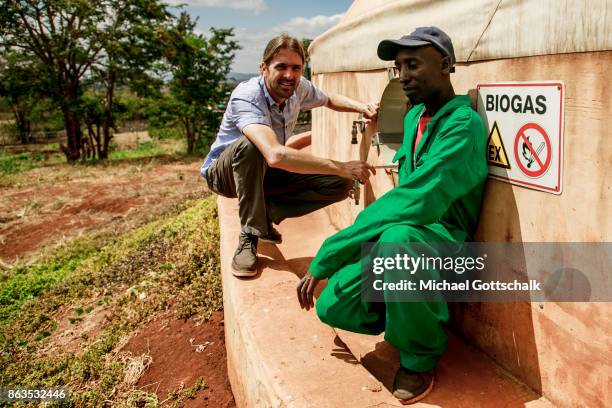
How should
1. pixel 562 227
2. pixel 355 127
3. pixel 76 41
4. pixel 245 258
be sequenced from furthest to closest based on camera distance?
1. pixel 76 41
2. pixel 355 127
3. pixel 245 258
4. pixel 562 227

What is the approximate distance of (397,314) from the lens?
1868mm

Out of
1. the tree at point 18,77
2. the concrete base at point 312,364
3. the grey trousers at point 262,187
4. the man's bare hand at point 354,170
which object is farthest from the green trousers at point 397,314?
the tree at point 18,77

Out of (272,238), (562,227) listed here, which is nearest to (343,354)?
(562,227)

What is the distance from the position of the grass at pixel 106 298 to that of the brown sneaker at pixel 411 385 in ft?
5.13

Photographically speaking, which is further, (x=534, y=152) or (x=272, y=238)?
(x=272, y=238)

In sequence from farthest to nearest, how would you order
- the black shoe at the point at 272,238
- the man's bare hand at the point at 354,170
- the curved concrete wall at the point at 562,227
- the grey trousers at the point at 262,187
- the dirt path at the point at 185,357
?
the black shoe at the point at 272,238 < the grey trousers at the point at 262,187 < the dirt path at the point at 185,357 < the man's bare hand at the point at 354,170 < the curved concrete wall at the point at 562,227

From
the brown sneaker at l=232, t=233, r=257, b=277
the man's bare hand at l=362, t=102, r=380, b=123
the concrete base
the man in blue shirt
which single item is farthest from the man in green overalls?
the man's bare hand at l=362, t=102, r=380, b=123

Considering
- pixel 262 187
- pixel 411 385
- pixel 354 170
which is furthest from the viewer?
pixel 262 187

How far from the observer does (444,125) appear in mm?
1990

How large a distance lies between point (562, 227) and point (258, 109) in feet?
6.38

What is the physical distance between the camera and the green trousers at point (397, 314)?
1.86m

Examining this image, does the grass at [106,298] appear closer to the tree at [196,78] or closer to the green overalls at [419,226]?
the green overalls at [419,226]

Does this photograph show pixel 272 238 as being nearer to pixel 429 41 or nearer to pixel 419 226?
pixel 419 226

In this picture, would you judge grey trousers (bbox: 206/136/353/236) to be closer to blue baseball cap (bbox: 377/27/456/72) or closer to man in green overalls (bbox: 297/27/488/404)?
man in green overalls (bbox: 297/27/488/404)
